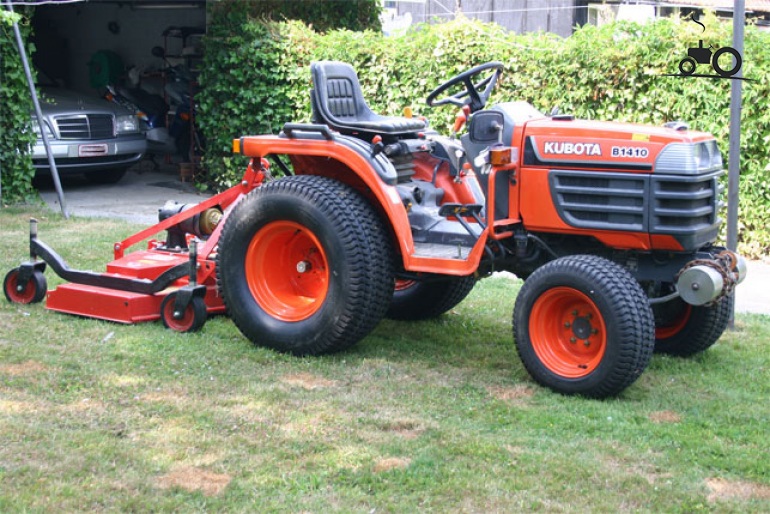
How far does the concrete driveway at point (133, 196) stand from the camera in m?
→ 10.8

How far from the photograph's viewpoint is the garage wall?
52.1 feet

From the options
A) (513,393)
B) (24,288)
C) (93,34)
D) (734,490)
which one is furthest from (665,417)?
(93,34)

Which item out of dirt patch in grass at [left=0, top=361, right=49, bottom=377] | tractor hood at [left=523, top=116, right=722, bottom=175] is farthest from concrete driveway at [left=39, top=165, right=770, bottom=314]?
dirt patch in grass at [left=0, top=361, right=49, bottom=377]

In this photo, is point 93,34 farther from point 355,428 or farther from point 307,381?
point 355,428

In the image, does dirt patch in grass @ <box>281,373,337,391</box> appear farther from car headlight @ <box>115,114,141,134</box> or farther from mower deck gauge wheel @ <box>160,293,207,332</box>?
car headlight @ <box>115,114,141,134</box>

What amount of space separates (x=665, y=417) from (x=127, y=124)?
946 cm

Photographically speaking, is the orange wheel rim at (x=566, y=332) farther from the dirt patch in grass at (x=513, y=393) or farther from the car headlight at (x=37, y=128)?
the car headlight at (x=37, y=128)

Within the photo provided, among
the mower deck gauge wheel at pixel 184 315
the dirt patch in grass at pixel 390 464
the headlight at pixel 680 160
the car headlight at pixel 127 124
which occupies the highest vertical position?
the headlight at pixel 680 160

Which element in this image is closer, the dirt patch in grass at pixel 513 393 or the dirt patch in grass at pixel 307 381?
the dirt patch in grass at pixel 513 393

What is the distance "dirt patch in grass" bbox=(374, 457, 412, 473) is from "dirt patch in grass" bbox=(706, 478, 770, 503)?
3.99 ft

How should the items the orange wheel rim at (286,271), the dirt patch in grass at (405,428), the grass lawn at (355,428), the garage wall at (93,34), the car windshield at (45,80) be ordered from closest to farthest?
the grass lawn at (355,428) → the dirt patch in grass at (405,428) → the orange wheel rim at (286,271) → the car windshield at (45,80) → the garage wall at (93,34)

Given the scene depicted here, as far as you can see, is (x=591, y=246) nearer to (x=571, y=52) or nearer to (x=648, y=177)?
(x=648, y=177)

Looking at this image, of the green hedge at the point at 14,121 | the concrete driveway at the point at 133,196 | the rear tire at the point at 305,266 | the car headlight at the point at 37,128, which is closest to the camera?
the rear tire at the point at 305,266

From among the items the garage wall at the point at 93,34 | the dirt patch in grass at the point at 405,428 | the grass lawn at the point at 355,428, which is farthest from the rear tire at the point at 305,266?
the garage wall at the point at 93,34
